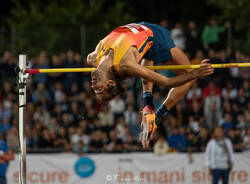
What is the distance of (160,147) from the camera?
1209cm

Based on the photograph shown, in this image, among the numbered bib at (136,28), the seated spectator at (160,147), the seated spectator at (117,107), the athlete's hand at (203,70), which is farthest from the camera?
the seated spectator at (117,107)

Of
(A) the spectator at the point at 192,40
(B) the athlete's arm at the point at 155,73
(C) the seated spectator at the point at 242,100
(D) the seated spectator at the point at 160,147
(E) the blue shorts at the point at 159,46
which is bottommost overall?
(D) the seated spectator at the point at 160,147

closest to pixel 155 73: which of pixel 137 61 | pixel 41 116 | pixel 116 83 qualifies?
pixel 137 61

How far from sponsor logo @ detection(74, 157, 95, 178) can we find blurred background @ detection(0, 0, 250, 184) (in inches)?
9.9

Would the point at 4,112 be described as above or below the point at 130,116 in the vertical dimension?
above

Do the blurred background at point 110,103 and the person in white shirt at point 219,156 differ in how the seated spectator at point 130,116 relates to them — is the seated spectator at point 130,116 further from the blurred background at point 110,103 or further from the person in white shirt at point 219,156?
the person in white shirt at point 219,156

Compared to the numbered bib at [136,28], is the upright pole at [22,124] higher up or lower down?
lower down

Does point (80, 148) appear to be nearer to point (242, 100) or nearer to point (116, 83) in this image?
point (242, 100)

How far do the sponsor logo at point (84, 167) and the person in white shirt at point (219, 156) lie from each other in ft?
8.11

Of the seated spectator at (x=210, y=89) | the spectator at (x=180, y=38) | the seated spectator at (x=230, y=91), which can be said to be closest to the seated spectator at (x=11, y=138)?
the seated spectator at (x=210, y=89)

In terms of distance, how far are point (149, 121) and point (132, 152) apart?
189 inches

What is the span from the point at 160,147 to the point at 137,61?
5.71 metres

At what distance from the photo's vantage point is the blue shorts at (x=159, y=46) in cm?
742

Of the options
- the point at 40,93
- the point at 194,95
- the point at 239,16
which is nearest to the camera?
the point at 194,95
